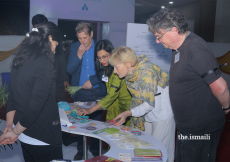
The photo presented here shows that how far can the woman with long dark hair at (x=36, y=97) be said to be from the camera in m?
1.19

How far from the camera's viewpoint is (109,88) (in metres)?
2.31

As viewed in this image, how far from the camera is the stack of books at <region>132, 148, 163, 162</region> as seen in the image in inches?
52.1

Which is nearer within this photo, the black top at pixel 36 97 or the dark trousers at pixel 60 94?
the black top at pixel 36 97

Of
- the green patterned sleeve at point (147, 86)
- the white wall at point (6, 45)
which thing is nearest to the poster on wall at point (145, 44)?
the green patterned sleeve at point (147, 86)

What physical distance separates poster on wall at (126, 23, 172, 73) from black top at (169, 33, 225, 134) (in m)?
2.23

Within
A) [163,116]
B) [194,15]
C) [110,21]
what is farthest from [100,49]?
[194,15]

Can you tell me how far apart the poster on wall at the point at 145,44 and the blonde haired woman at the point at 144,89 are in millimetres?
1938

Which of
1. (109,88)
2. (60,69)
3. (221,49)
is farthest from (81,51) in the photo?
(221,49)

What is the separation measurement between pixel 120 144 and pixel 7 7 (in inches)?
431

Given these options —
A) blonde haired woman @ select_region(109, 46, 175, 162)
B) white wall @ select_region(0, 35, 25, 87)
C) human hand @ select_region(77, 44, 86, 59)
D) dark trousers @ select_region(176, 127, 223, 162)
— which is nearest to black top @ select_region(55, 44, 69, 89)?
human hand @ select_region(77, 44, 86, 59)

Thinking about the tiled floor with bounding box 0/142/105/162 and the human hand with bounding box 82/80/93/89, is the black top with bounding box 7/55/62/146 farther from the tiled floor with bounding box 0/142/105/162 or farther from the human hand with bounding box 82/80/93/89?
the tiled floor with bounding box 0/142/105/162

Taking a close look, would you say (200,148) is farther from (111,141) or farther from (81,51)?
(81,51)

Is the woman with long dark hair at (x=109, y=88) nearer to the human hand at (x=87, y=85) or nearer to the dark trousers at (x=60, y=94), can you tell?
the human hand at (x=87, y=85)

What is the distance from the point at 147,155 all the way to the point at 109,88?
1075 millimetres
